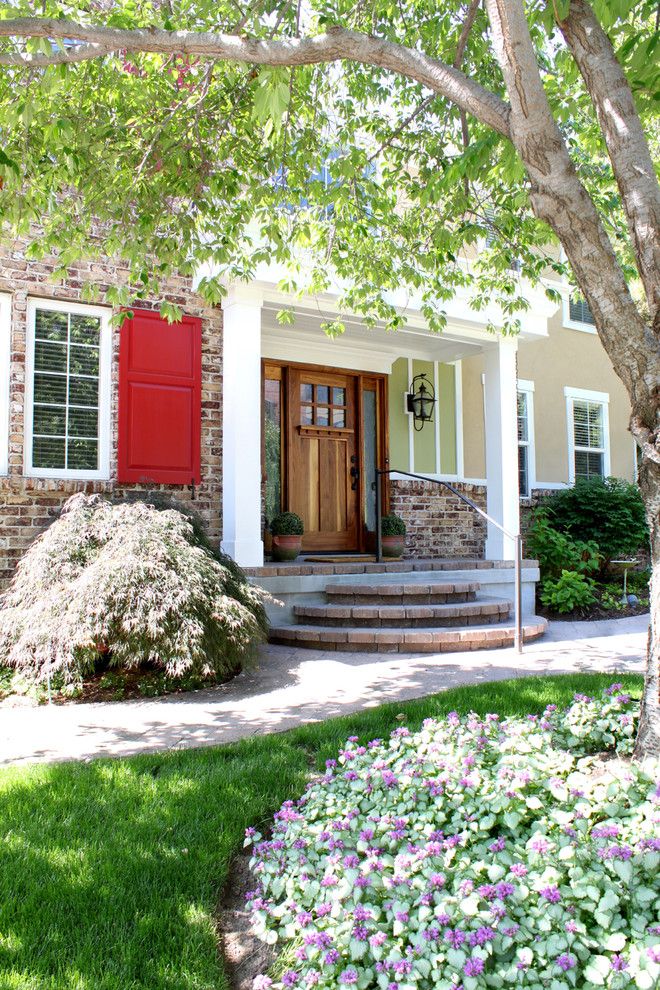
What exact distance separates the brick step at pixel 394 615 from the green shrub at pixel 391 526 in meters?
2.07

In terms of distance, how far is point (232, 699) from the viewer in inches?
192

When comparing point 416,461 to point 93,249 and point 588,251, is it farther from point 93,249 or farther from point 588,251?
point 588,251

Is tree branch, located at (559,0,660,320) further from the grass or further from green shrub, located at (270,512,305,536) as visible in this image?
green shrub, located at (270,512,305,536)

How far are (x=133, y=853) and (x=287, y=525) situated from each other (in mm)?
5718

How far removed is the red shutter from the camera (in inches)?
279

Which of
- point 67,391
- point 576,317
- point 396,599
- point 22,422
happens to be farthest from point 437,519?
point 22,422

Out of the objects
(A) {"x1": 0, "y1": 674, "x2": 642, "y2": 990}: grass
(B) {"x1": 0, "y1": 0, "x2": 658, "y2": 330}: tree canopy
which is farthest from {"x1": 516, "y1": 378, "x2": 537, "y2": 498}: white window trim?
(A) {"x1": 0, "y1": 674, "x2": 642, "y2": 990}: grass

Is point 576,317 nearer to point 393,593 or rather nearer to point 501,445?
point 501,445

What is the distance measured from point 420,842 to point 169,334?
6.05 m

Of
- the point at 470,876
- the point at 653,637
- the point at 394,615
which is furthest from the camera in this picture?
the point at 394,615

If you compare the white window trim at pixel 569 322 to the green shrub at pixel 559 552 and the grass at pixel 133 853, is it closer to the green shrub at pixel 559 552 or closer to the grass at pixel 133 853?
the green shrub at pixel 559 552

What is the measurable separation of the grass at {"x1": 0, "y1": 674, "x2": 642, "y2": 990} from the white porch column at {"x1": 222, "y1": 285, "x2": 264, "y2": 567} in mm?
3259

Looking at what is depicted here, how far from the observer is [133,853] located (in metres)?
2.55

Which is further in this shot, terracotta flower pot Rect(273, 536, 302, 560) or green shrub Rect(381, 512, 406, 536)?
green shrub Rect(381, 512, 406, 536)
